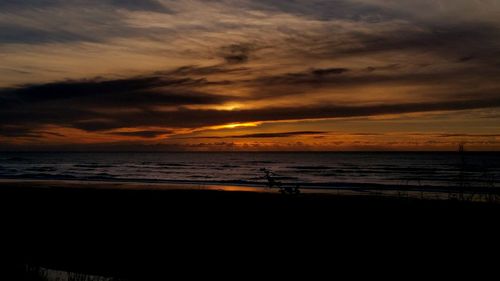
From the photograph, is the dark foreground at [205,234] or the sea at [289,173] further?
the sea at [289,173]

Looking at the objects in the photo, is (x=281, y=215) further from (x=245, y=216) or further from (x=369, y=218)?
(x=369, y=218)

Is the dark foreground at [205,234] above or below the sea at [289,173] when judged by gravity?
Result: above

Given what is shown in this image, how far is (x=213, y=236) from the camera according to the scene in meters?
10.6

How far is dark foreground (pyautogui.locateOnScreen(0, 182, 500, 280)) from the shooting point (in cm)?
878

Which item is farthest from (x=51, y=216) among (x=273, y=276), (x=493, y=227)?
(x=493, y=227)

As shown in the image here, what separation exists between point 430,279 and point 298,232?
12.3 feet

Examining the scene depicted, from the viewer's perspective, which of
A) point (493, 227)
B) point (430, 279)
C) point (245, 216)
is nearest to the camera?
point (430, 279)

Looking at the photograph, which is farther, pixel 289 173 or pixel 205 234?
pixel 289 173

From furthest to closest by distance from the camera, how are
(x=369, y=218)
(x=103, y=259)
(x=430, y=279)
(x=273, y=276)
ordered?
(x=369, y=218) → (x=103, y=259) → (x=273, y=276) → (x=430, y=279)

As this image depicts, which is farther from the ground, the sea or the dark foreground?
the dark foreground

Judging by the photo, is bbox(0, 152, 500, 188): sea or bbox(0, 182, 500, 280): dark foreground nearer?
bbox(0, 182, 500, 280): dark foreground

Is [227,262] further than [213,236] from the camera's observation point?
No

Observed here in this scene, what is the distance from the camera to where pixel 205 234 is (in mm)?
10797

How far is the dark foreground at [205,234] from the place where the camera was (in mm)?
8781
